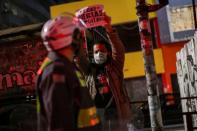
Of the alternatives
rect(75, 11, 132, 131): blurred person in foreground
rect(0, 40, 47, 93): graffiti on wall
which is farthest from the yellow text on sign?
rect(75, 11, 132, 131): blurred person in foreground

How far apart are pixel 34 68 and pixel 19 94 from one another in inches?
33.9

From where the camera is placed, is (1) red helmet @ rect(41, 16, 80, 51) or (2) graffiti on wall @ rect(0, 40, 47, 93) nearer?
(1) red helmet @ rect(41, 16, 80, 51)

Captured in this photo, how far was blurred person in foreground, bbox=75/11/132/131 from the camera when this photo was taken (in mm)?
6070

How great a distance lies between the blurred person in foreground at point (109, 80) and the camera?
607 cm

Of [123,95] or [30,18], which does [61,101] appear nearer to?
[123,95]

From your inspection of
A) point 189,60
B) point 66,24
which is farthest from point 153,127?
point 66,24

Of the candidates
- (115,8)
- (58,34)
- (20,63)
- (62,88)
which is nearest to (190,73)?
(20,63)

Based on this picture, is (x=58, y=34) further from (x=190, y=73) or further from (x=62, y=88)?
(x=190, y=73)

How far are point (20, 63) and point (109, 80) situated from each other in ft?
27.7

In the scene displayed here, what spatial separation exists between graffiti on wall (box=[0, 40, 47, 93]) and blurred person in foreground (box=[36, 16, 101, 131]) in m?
10.1

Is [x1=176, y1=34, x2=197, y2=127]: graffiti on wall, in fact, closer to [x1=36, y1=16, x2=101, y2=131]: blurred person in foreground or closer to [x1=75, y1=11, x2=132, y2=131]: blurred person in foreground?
[x1=75, y1=11, x2=132, y2=131]: blurred person in foreground

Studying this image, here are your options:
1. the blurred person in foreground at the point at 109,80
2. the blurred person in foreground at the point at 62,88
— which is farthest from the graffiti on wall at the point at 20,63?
the blurred person in foreground at the point at 62,88

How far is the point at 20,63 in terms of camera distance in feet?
46.6

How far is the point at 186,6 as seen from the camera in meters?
22.2
